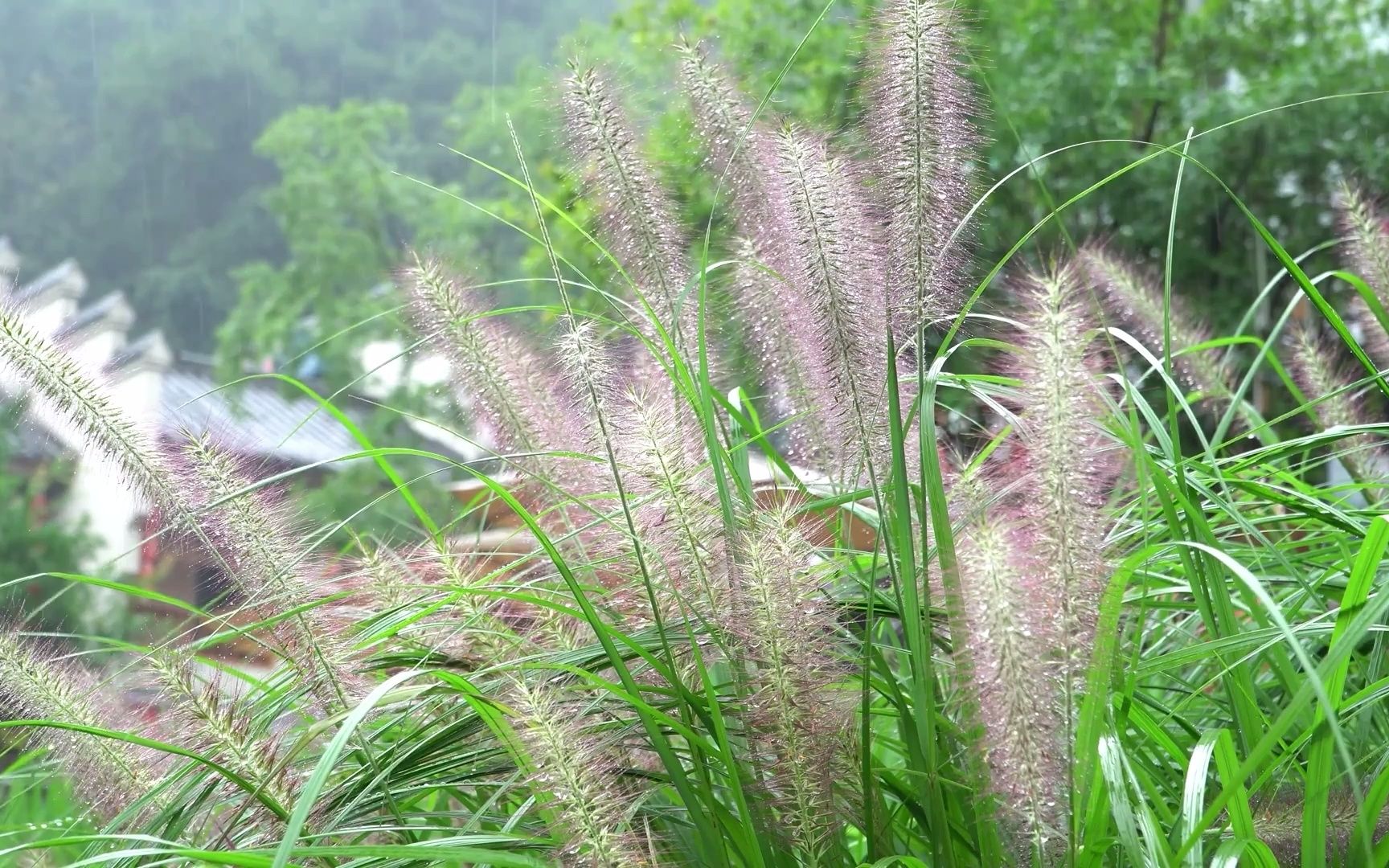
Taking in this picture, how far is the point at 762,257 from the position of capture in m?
1.13

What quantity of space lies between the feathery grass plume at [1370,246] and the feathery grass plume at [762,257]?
666mm

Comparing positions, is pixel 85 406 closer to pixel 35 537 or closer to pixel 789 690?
pixel 789 690

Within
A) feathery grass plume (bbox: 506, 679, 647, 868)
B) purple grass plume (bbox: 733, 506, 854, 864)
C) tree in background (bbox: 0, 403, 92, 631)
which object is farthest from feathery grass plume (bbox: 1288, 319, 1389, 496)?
tree in background (bbox: 0, 403, 92, 631)

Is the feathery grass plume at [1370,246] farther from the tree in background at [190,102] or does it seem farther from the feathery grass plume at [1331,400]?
A: the tree in background at [190,102]

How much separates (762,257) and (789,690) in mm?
440

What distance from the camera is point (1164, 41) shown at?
670 cm

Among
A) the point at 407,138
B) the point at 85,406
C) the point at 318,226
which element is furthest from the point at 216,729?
the point at 407,138

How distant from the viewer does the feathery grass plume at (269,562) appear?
0.96 m

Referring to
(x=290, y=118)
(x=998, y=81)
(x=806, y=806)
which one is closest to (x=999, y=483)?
(x=806, y=806)

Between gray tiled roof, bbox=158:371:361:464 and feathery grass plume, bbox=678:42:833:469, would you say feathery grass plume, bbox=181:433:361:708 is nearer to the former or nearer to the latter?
gray tiled roof, bbox=158:371:361:464

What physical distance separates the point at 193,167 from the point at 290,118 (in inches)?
84.6

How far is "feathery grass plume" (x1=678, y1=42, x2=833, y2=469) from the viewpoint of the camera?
104 centimetres

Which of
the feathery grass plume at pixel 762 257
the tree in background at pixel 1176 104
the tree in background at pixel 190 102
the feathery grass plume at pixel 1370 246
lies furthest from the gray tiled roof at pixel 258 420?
the tree in background at pixel 1176 104

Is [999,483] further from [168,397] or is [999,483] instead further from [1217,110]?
[168,397]
